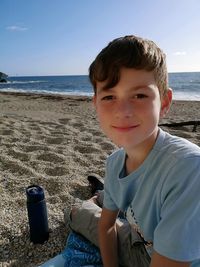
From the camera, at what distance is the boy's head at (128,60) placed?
1414mm

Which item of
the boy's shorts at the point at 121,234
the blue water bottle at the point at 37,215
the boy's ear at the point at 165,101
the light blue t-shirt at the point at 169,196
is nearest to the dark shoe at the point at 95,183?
the boy's shorts at the point at 121,234

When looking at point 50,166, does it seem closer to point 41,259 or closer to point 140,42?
point 41,259

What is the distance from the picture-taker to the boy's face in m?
1.37

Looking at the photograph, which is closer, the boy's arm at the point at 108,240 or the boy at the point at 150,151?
the boy at the point at 150,151

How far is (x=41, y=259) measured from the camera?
7.24ft

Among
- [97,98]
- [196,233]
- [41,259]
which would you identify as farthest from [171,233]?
[41,259]

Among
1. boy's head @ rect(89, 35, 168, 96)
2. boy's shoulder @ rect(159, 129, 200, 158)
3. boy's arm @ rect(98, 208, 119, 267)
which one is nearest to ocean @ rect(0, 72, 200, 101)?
boy's head @ rect(89, 35, 168, 96)

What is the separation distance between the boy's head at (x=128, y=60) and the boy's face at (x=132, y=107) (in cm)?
3

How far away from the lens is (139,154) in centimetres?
156

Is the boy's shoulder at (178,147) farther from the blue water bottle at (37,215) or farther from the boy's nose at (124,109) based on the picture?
the blue water bottle at (37,215)

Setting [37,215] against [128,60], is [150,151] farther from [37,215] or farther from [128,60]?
[37,215]

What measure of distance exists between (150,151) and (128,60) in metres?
0.44

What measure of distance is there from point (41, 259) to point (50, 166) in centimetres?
154

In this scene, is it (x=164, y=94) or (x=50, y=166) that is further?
(x=50, y=166)
